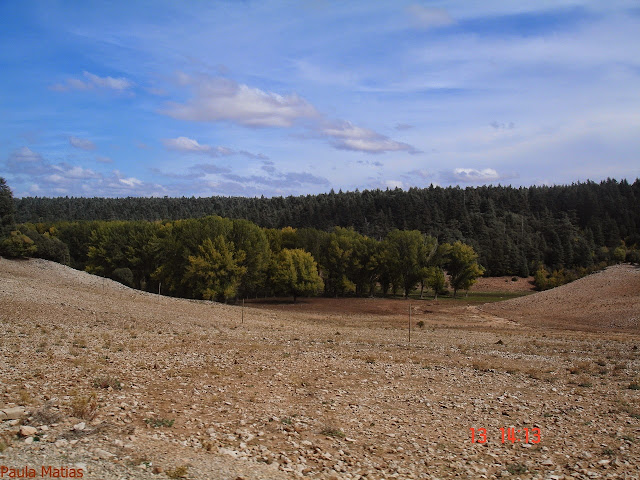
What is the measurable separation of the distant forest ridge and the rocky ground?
101 meters

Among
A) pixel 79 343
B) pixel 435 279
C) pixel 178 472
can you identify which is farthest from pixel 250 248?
pixel 178 472

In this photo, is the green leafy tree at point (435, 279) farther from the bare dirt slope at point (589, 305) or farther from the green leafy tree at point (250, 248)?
the green leafy tree at point (250, 248)

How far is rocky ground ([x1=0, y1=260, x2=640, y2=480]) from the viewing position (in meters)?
9.12

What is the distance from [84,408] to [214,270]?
190 feet

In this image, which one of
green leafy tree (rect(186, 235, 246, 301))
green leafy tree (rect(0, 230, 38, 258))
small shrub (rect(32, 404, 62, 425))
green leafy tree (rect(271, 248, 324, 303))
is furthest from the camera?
green leafy tree (rect(271, 248, 324, 303))

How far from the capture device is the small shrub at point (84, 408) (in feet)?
33.9

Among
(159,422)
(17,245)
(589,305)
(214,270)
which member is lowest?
(589,305)

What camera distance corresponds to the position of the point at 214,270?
222ft

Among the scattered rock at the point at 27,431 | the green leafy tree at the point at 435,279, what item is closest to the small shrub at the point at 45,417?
the scattered rock at the point at 27,431
